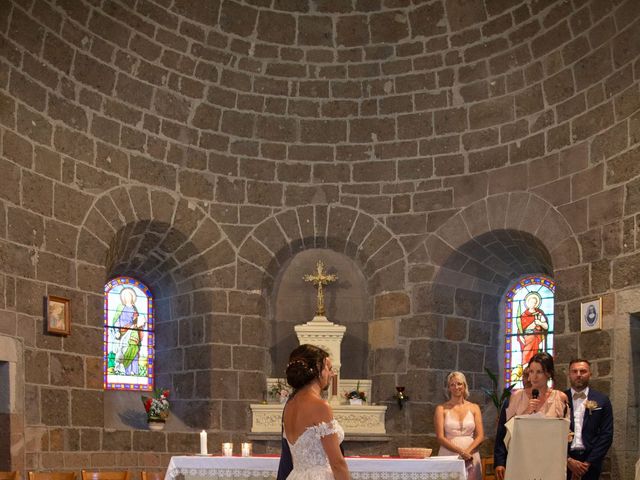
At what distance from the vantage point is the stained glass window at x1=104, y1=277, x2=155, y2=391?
1182cm

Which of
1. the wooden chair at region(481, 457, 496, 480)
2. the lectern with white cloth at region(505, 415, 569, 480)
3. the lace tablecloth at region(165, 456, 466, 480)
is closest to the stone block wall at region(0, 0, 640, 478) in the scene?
the wooden chair at region(481, 457, 496, 480)

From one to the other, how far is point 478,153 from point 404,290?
171 cm

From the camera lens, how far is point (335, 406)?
11203mm

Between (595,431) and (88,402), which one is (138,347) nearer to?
(88,402)

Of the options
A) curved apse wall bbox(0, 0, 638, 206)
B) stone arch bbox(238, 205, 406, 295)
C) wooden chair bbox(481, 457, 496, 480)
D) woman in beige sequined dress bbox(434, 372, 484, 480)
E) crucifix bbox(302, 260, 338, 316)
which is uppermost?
curved apse wall bbox(0, 0, 638, 206)

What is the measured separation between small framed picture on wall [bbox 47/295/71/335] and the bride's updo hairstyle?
4664mm

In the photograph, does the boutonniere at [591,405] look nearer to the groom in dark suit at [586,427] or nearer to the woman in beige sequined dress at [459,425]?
the groom in dark suit at [586,427]

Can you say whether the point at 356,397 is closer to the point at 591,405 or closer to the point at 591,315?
the point at 591,315

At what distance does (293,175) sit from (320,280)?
1.28 meters

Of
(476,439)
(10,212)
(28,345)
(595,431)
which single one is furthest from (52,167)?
(595,431)

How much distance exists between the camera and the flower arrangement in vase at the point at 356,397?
11.3 metres

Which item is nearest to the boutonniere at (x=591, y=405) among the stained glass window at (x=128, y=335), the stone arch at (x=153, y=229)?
the stone arch at (x=153, y=229)

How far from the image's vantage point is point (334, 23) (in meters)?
12.2

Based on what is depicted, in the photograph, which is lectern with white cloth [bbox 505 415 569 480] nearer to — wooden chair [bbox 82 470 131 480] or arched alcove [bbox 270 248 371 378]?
wooden chair [bbox 82 470 131 480]
